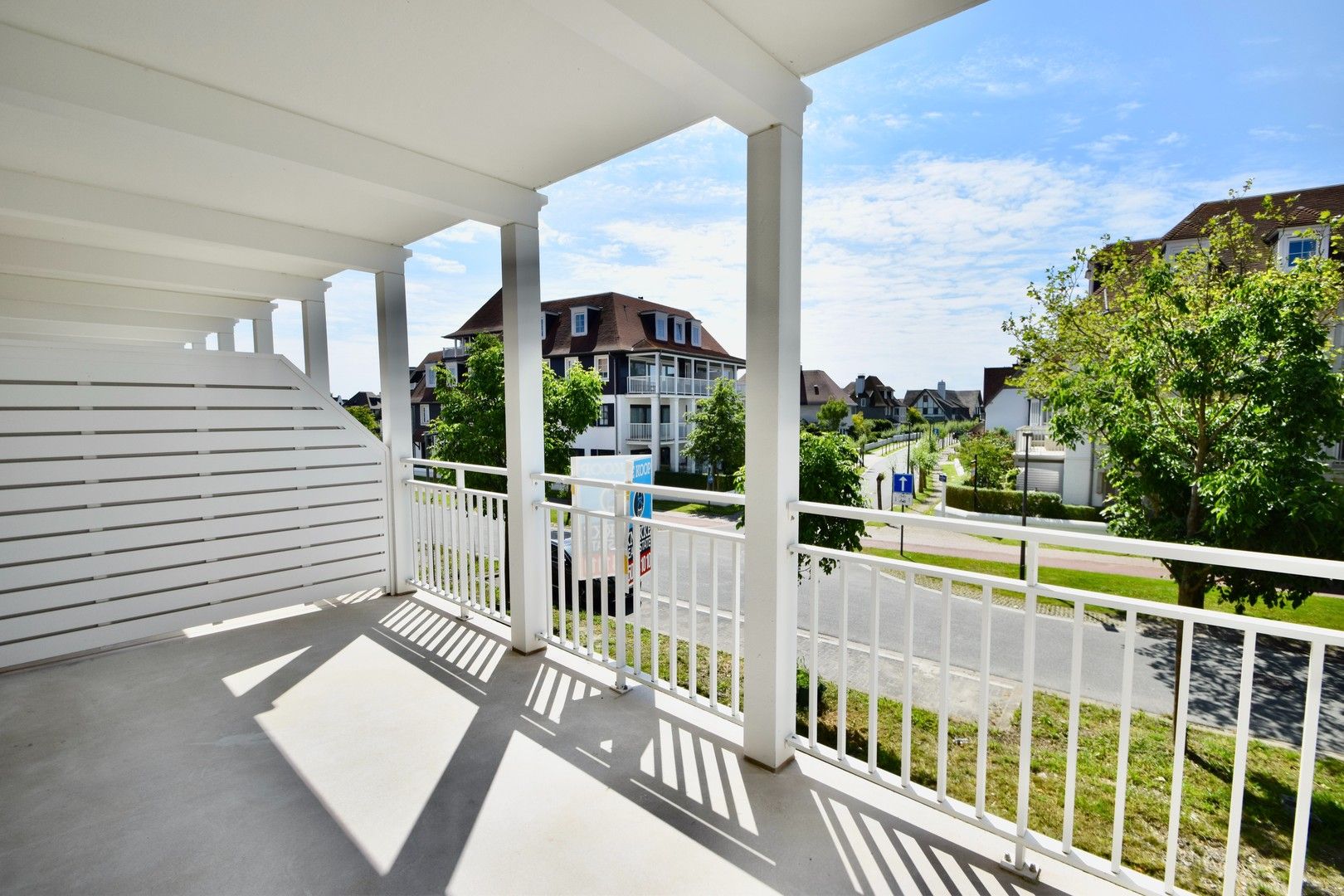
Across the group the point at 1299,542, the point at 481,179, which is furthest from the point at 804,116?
the point at 1299,542

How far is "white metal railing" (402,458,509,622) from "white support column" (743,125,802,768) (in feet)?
5.61

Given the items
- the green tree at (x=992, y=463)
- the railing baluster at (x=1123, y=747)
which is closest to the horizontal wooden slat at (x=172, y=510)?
the railing baluster at (x=1123, y=747)

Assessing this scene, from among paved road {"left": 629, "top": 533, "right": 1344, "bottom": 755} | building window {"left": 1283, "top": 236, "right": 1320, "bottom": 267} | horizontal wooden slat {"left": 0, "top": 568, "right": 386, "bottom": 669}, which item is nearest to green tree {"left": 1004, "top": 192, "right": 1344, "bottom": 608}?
building window {"left": 1283, "top": 236, "right": 1320, "bottom": 267}

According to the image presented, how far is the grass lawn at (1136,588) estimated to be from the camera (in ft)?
19.0

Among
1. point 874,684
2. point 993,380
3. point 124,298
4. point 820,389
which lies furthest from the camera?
point 820,389

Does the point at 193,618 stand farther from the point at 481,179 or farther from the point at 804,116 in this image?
the point at 804,116

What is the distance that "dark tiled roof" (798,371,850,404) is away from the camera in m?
34.2

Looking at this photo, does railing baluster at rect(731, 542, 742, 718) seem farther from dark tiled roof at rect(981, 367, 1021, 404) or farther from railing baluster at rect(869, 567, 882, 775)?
dark tiled roof at rect(981, 367, 1021, 404)

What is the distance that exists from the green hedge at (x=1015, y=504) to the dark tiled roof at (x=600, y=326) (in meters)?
10.1

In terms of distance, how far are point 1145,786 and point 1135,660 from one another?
2.47 meters

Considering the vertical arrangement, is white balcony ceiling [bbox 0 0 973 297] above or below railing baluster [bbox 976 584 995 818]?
above

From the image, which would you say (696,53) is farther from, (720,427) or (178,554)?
(720,427)

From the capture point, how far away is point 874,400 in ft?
142

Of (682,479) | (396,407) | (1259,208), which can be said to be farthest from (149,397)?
(682,479)
